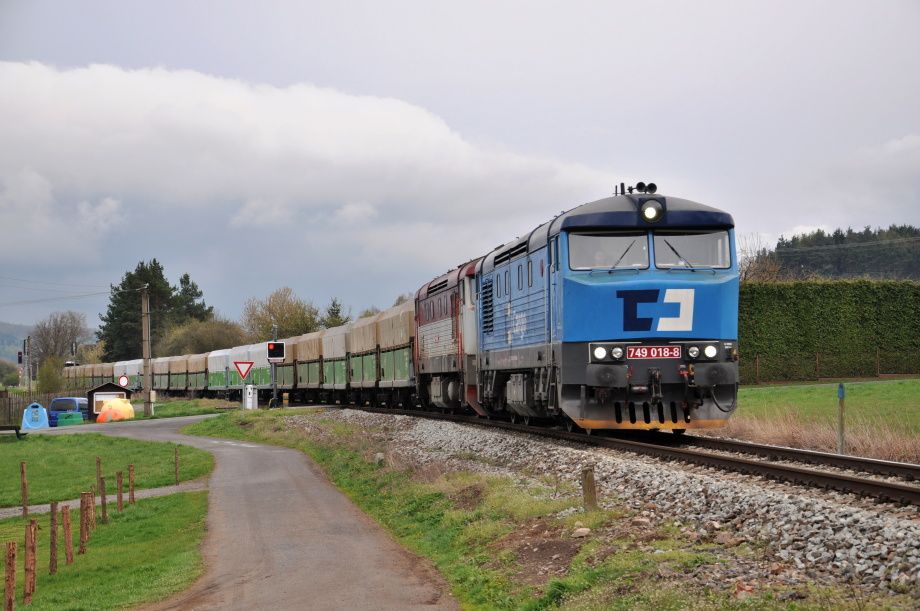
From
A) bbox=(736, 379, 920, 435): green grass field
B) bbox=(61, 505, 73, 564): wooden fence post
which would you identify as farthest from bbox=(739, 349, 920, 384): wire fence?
bbox=(61, 505, 73, 564): wooden fence post

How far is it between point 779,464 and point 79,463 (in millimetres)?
24654

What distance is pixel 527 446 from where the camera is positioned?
59.5 feet

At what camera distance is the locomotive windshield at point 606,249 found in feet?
54.4

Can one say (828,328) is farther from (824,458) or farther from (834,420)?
(824,458)

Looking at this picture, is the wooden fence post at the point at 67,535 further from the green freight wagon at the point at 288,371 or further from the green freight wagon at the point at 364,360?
the green freight wagon at the point at 288,371

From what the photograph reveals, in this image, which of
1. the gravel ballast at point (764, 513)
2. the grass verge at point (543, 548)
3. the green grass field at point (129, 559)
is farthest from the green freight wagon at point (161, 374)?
the gravel ballast at point (764, 513)

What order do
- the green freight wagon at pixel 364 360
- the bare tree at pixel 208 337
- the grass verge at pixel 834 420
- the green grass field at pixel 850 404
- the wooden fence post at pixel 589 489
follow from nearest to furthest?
the wooden fence post at pixel 589 489
the grass verge at pixel 834 420
the green grass field at pixel 850 404
the green freight wagon at pixel 364 360
the bare tree at pixel 208 337

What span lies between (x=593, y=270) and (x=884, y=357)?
103 ft

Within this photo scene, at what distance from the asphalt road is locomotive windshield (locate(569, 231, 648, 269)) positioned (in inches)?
224

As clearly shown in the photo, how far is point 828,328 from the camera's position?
42531mm

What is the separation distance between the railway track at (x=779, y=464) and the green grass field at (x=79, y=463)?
38.5ft

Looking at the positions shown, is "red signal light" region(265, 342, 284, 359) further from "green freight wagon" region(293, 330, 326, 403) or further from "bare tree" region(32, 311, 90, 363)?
"bare tree" region(32, 311, 90, 363)

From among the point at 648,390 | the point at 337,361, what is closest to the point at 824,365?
the point at 337,361

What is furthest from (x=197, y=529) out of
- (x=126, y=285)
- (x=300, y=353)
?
(x=126, y=285)
